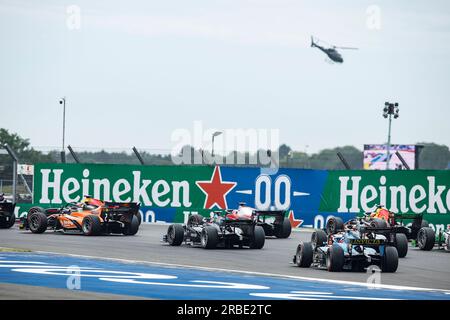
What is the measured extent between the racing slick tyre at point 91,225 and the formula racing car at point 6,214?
4005 millimetres

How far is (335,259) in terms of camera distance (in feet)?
62.8

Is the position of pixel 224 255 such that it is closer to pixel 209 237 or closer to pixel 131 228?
pixel 209 237

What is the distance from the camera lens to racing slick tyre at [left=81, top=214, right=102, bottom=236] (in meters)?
28.7

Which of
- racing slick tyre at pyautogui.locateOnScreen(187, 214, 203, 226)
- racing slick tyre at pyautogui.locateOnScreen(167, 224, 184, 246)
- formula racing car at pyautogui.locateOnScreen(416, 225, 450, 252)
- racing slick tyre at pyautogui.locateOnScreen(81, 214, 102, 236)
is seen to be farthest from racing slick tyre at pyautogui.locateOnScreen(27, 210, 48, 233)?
formula racing car at pyautogui.locateOnScreen(416, 225, 450, 252)

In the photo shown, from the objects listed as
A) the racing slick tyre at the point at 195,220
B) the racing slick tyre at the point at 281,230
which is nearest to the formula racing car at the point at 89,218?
the racing slick tyre at the point at 195,220

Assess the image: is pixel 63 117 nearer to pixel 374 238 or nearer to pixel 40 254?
pixel 40 254

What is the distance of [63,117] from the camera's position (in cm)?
5278

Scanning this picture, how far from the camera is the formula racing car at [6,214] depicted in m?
31.8

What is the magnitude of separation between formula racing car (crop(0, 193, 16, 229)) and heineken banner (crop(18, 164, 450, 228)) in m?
3.76

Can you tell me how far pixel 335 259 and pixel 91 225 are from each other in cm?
1126

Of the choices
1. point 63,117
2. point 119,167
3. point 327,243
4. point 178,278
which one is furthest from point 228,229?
point 63,117

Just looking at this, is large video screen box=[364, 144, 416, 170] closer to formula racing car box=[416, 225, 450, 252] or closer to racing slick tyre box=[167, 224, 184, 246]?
formula racing car box=[416, 225, 450, 252]
